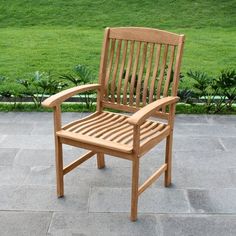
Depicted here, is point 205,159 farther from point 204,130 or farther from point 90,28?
point 90,28

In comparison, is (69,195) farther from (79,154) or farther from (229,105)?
(229,105)

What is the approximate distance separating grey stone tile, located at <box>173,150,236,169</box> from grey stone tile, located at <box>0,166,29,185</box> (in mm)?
1269

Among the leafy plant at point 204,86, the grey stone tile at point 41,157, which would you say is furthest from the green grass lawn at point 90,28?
the grey stone tile at point 41,157

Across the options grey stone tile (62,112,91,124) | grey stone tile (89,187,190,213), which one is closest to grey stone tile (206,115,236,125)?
grey stone tile (62,112,91,124)

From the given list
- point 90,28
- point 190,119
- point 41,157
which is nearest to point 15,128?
point 41,157

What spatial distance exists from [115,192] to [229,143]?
1.44 meters

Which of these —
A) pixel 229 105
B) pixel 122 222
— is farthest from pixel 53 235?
pixel 229 105

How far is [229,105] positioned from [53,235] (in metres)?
3.00

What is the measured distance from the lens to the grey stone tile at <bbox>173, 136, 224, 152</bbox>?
3971mm

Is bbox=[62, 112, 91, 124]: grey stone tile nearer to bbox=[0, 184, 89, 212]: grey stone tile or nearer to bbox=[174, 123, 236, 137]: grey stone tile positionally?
bbox=[174, 123, 236, 137]: grey stone tile

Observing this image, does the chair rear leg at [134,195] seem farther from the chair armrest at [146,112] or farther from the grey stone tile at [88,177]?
the grey stone tile at [88,177]

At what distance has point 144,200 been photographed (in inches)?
122

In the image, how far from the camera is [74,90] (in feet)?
10.2

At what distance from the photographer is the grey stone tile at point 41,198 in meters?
3.00
